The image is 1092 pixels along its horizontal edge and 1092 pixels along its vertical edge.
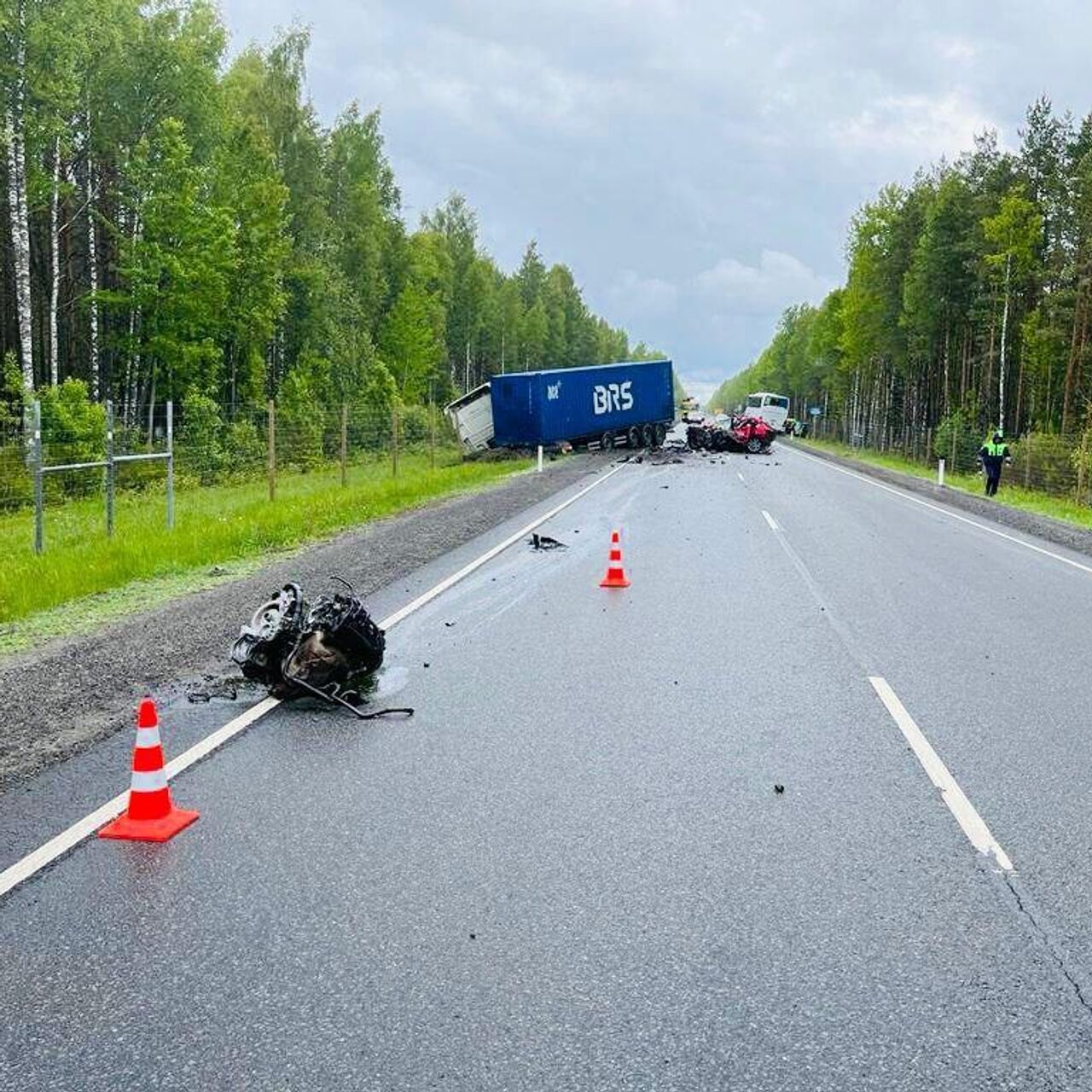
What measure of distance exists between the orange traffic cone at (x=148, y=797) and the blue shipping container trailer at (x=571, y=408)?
1314 inches

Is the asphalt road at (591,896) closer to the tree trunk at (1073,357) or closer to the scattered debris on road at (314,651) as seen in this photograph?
the scattered debris on road at (314,651)

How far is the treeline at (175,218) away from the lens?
28.8 metres

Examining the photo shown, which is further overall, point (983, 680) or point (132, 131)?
point (132, 131)

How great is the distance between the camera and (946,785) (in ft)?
16.3

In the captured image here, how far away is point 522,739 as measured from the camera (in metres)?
5.66

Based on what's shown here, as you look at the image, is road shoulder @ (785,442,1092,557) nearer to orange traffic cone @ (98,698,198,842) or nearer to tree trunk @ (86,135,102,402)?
orange traffic cone @ (98,698,198,842)

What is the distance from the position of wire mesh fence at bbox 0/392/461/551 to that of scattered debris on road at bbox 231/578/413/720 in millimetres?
6175

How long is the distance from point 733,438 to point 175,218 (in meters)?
23.5

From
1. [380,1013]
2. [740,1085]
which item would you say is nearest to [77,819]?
[380,1013]

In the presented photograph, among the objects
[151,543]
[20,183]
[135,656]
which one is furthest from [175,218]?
[135,656]

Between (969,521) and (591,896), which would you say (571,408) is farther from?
(591,896)

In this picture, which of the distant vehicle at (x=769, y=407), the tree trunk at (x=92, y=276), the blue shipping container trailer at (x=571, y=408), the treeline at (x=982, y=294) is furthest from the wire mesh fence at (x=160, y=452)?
the distant vehicle at (x=769, y=407)

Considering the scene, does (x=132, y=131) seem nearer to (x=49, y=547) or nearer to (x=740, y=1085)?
(x=49, y=547)

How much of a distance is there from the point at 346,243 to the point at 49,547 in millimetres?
43095
